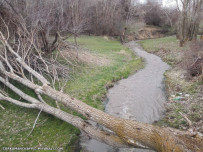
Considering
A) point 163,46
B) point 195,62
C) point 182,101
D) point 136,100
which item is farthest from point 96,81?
point 163,46

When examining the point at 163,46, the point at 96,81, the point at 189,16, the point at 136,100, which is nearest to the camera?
the point at 136,100

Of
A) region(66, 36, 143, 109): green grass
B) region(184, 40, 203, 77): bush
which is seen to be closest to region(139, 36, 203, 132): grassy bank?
region(184, 40, 203, 77): bush

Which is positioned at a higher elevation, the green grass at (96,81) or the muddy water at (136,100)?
the green grass at (96,81)

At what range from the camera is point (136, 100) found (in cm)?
822

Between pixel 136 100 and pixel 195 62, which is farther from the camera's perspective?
pixel 195 62

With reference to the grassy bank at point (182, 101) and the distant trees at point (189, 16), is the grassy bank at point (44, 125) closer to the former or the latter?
the grassy bank at point (182, 101)

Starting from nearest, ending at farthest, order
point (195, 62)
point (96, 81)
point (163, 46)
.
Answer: point (195, 62)
point (96, 81)
point (163, 46)

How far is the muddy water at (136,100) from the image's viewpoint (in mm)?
5293

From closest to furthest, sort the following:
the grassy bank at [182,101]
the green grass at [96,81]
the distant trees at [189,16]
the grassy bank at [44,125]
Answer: the grassy bank at [44,125] < the grassy bank at [182,101] < the green grass at [96,81] < the distant trees at [189,16]

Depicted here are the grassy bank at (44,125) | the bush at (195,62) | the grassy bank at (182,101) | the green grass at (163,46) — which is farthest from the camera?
the green grass at (163,46)

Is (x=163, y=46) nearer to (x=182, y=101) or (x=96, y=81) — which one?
(x=96, y=81)

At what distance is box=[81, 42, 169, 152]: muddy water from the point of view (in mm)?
5293

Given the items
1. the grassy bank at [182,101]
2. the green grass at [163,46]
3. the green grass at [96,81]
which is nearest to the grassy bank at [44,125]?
the green grass at [96,81]

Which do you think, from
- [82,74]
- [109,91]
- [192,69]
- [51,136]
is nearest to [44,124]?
[51,136]
